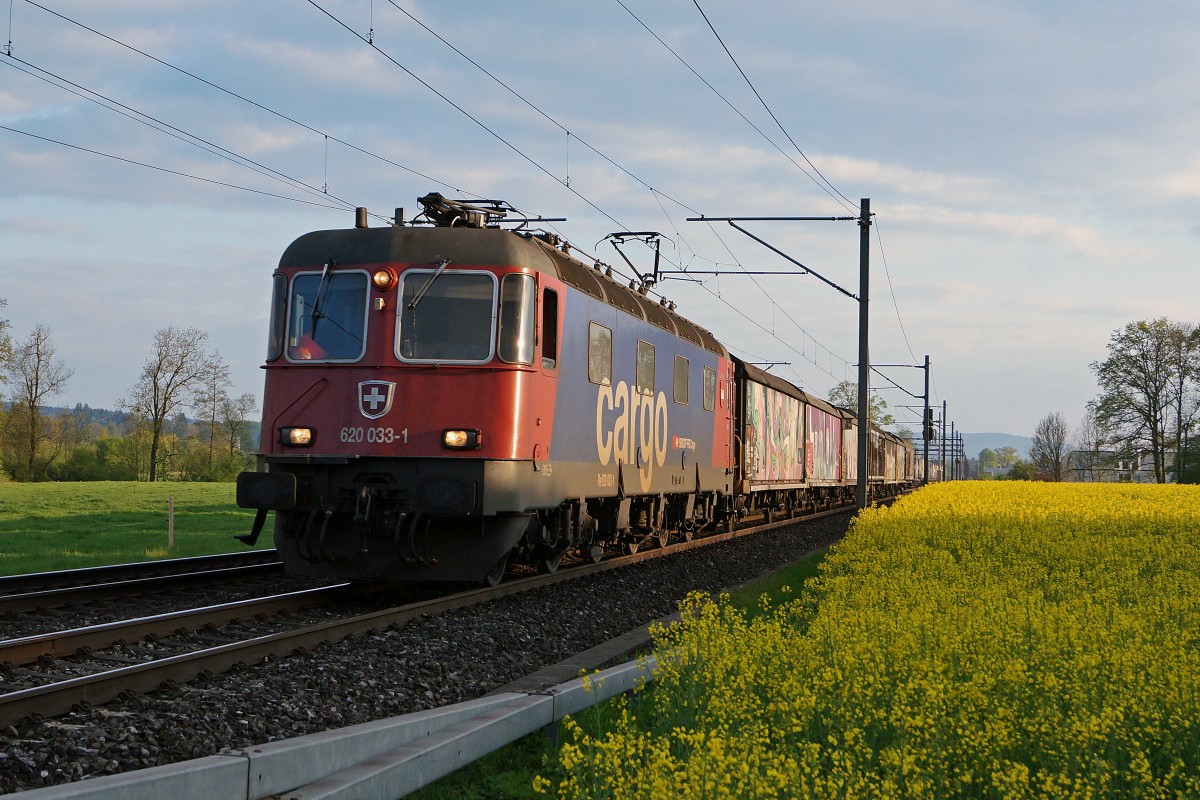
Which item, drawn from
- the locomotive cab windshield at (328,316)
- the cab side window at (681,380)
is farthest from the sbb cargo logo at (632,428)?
the locomotive cab windshield at (328,316)

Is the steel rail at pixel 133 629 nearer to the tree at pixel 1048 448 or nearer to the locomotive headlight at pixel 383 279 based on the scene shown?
the locomotive headlight at pixel 383 279

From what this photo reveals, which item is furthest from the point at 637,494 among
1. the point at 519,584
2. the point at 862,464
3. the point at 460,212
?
the point at 862,464

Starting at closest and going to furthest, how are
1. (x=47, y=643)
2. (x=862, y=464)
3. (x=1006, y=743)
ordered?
(x=1006, y=743) < (x=47, y=643) < (x=862, y=464)

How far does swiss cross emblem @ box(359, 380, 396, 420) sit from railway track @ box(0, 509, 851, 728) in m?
1.83

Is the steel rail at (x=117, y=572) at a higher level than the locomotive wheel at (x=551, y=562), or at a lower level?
lower

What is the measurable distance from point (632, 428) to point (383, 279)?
14.9ft

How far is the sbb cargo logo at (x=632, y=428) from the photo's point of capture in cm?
1345

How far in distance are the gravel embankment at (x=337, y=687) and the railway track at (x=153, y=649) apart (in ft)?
0.42

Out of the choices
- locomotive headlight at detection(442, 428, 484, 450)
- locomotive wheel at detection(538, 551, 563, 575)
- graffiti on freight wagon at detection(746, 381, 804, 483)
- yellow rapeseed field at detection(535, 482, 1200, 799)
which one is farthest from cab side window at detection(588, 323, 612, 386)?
graffiti on freight wagon at detection(746, 381, 804, 483)

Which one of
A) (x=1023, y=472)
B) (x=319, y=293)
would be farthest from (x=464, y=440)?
(x=1023, y=472)

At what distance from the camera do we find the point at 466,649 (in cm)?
884

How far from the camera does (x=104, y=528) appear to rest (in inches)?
864

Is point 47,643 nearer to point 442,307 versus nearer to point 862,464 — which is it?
point 442,307

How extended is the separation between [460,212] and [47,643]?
21.2 ft
